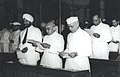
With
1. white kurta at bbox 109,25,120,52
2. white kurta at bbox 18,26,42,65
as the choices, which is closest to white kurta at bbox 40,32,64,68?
white kurta at bbox 18,26,42,65

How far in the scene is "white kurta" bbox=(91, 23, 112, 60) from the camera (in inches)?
225

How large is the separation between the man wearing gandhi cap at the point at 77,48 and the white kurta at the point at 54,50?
0.41 meters

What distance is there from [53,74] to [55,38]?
1023 millimetres

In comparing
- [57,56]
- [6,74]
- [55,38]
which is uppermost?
[55,38]

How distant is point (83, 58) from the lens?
4.20m

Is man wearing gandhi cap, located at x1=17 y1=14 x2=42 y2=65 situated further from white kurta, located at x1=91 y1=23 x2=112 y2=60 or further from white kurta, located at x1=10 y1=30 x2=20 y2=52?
white kurta, located at x1=10 y1=30 x2=20 y2=52

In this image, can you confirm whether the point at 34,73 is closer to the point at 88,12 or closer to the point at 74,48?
the point at 74,48

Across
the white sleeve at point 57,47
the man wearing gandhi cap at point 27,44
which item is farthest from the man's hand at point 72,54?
the man wearing gandhi cap at point 27,44

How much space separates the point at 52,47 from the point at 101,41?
1.57 metres

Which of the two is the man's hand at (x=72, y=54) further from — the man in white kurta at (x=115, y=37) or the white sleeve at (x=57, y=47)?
the man in white kurta at (x=115, y=37)

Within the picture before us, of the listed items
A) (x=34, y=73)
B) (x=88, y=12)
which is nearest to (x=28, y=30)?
(x=34, y=73)

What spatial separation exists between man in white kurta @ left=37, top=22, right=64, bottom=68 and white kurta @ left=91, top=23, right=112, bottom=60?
4.07 ft

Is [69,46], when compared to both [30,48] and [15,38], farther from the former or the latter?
[15,38]

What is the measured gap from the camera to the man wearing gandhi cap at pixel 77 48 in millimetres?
4105
